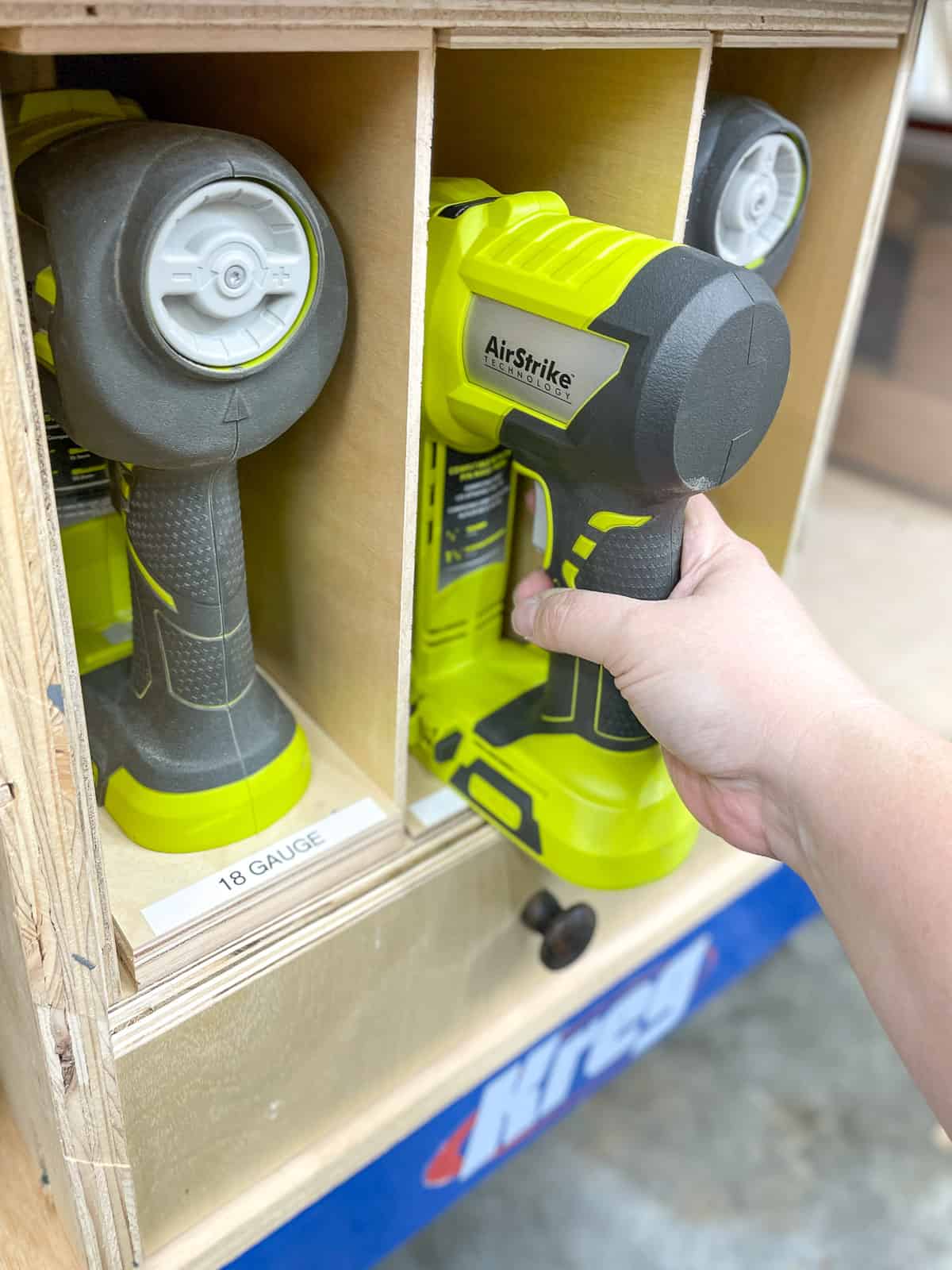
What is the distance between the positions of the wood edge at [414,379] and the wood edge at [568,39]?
1 cm

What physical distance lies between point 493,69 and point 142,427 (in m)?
0.35

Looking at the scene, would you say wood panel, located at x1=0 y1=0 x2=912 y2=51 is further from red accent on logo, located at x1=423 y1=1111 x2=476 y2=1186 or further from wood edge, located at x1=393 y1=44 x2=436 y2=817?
red accent on logo, located at x1=423 y1=1111 x2=476 y2=1186

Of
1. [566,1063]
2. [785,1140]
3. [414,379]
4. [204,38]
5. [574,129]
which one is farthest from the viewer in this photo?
[785,1140]

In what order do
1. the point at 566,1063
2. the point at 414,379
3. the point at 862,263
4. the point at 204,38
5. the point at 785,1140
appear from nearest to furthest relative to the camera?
A: the point at 204,38, the point at 414,379, the point at 862,263, the point at 566,1063, the point at 785,1140

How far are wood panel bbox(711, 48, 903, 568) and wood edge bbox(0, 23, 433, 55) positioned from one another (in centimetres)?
39

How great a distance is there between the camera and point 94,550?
68 centimetres

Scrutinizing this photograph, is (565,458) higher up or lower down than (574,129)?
lower down

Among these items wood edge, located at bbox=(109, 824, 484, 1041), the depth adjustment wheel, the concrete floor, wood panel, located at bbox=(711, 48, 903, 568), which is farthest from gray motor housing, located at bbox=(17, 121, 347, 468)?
the concrete floor

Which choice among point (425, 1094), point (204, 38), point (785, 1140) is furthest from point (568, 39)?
point (785, 1140)

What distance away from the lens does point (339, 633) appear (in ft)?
2.05

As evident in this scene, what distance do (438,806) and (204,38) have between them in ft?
1.46

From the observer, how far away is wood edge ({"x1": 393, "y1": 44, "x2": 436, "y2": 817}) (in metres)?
0.43

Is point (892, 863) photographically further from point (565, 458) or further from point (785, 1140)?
point (785, 1140)

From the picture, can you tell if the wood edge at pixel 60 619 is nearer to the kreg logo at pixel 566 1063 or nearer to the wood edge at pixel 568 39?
the wood edge at pixel 568 39
